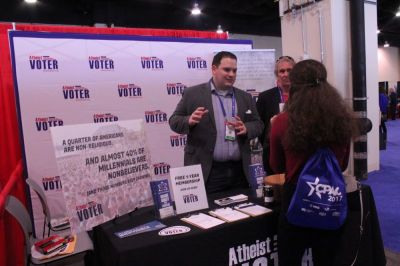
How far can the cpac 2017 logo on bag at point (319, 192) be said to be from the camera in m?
1.38

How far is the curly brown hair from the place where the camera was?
4.42 feet

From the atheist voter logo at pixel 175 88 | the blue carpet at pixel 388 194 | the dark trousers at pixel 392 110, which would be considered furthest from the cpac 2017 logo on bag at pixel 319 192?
the dark trousers at pixel 392 110

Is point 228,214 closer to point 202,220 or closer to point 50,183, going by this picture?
point 202,220

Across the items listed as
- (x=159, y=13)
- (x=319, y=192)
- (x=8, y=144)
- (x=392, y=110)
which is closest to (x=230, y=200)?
(x=319, y=192)

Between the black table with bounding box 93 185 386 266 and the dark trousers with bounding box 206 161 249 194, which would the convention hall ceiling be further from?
the black table with bounding box 93 185 386 266

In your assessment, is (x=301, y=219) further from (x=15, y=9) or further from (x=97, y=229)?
(x=15, y=9)

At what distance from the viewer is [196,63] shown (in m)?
4.00

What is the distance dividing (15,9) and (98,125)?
5858 millimetres

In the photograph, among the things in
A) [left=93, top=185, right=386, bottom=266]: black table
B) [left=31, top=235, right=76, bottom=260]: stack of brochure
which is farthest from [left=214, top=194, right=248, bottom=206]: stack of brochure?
[left=31, top=235, right=76, bottom=260]: stack of brochure

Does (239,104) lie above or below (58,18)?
below

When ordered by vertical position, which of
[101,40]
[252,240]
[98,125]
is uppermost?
[101,40]

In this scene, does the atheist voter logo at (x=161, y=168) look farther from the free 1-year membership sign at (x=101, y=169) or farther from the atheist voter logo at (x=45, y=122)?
the free 1-year membership sign at (x=101, y=169)

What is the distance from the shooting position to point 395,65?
54.5 ft

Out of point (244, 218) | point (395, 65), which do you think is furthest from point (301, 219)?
point (395, 65)
